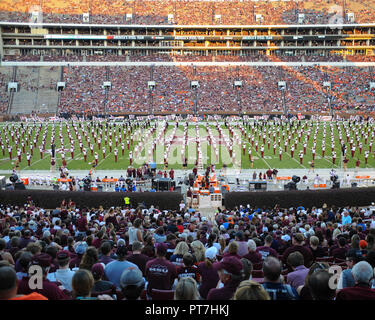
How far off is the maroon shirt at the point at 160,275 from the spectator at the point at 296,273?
1172 mm

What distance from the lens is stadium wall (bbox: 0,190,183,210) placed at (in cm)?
1341

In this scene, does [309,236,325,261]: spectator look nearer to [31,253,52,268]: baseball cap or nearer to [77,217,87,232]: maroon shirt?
[31,253,52,268]: baseball cap

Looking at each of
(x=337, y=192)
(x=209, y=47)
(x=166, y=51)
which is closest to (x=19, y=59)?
(x=166, y=51)

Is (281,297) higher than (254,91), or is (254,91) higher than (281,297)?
(254,91)

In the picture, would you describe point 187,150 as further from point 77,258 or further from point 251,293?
point 251,293

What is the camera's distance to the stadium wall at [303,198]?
13250 mm

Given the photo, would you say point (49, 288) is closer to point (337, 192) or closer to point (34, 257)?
point (34, 257)

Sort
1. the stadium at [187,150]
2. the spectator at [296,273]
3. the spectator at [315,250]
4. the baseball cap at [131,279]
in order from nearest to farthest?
the baseball cap at [131,279] → the spectator at [296,273] → the stadium at [187,150] → the spectator at [315,250]

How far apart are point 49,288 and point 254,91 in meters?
44.0

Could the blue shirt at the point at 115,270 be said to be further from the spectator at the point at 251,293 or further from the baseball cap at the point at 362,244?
the baseball cap at the point at 362,244

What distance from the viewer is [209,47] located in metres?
54.5

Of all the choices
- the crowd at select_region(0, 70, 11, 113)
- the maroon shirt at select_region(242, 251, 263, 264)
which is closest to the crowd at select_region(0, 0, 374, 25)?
the crowd at select_region(0, 70, 11, 113)

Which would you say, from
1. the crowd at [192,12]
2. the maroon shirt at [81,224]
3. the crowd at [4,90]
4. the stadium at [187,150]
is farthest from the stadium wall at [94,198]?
the crowd at [192,12]

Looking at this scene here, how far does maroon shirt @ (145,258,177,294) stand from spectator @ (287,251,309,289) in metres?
1.17
